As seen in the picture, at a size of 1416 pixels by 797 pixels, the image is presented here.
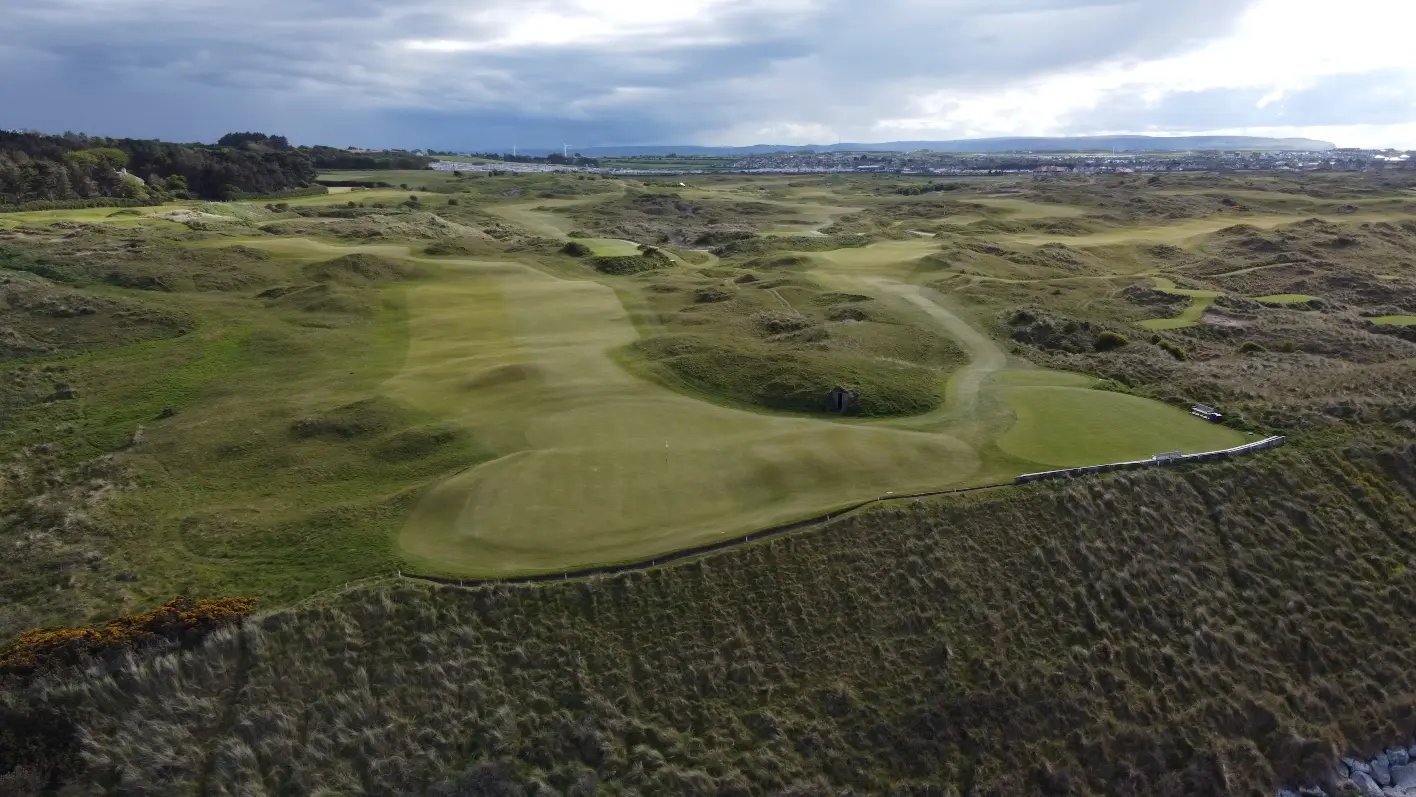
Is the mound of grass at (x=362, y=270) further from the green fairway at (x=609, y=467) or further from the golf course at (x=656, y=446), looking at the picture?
the green fairway at (x=609, y=467)

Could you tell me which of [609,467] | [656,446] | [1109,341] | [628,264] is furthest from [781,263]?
[609,467]

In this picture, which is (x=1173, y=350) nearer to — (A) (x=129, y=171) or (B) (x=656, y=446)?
(B) (x=656, y=446)

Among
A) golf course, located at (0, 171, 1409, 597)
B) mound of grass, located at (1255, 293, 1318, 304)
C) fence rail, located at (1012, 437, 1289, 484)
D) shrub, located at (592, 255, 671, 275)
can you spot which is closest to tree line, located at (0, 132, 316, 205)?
golf course, located at (0, 171, 1409, 597)

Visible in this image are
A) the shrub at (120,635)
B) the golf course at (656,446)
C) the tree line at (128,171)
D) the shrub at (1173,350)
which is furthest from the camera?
the tree line at (128,171)

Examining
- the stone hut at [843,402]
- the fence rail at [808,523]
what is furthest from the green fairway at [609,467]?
the stone hut at [843,402]

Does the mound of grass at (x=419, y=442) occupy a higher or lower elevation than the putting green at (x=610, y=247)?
lower

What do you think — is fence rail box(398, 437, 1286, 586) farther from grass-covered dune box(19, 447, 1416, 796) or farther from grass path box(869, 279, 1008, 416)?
grass path box(869, 279, 1008, 416)
